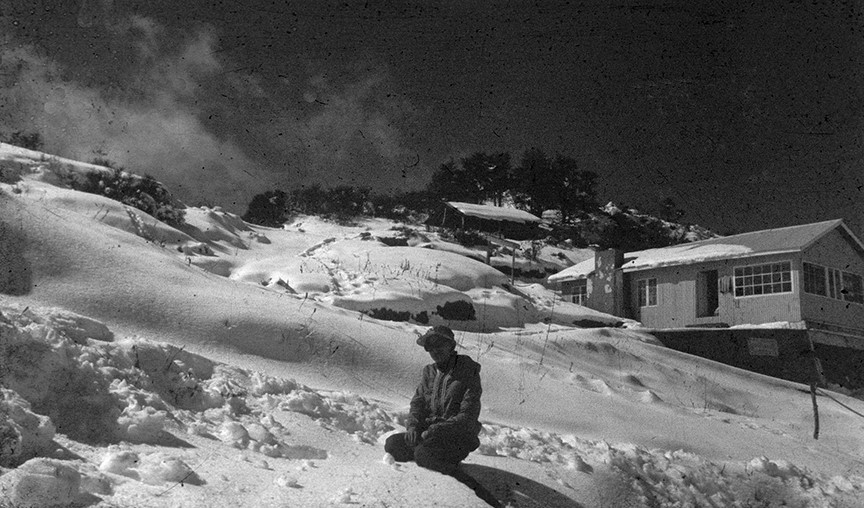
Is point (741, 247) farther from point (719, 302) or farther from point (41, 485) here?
point (41, 485)

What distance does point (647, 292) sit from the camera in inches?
900

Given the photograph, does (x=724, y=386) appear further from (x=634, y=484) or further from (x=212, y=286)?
(x=212, y=286)

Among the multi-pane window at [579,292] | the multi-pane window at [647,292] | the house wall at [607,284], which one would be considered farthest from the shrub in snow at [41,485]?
the multi-pane window at [579,292]

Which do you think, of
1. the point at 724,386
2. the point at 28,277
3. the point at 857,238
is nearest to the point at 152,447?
the point at 28,277

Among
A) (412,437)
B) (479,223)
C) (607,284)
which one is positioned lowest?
(412,437)

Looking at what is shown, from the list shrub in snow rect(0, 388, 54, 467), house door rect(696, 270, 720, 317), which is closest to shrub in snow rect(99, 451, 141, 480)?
shrub in snow rect(0, 388, 54, 467)

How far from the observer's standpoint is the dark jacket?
531 centimetres

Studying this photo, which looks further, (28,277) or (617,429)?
(617,429)

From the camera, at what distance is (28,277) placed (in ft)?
24.8

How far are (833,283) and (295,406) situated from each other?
1946 centimetres

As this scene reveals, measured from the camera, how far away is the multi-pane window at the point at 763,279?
19.5 meters

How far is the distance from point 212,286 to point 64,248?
201 cm

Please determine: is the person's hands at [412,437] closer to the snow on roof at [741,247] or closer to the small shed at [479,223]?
the snow on roof at [741,247]

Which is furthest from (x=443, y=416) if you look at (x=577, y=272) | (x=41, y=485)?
(x=577, y=272)
